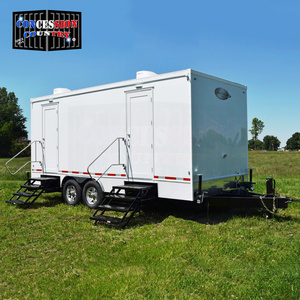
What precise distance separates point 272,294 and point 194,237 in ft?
7.52

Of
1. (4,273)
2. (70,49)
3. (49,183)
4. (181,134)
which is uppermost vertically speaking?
(70,49)

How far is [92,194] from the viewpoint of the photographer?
29.2 ft

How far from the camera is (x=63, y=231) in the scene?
6.96 meters

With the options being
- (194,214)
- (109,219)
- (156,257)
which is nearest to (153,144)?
(109,219)

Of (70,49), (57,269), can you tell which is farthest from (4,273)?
(70,49)

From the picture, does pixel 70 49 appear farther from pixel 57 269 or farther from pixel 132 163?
pixel 57 269

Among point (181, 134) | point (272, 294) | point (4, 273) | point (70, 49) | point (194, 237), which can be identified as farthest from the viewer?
point (70, 49)

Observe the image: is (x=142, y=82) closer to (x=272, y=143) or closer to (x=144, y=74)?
(x=144, y=74)

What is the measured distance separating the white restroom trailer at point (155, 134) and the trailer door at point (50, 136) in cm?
6

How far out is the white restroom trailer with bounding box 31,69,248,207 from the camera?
6.90 meters

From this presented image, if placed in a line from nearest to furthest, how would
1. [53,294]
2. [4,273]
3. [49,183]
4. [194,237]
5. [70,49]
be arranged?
[53,294], [4,273], [194,237], [49,183], [70,49]

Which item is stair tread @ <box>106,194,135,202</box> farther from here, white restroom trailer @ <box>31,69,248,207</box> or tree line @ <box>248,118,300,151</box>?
tree line @ <box>248,118,300,151</box>

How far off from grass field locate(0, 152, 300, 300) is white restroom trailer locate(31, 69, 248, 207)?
3.27 ft

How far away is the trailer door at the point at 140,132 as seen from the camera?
24.5ft
